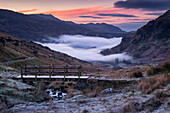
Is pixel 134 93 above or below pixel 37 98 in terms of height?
above

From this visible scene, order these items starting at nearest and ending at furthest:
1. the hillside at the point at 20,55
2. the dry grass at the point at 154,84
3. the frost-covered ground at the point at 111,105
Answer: the frost-covered ground at the point at 111,105
the dry grass at the point at 154,84
the hillside at the point at 20,55

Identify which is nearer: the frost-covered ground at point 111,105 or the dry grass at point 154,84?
the frost-covered ground at point 111,105

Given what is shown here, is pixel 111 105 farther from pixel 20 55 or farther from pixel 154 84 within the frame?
pixel 20 55

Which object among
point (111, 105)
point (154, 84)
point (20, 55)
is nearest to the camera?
point (111, 105)

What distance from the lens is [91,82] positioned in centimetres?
1888

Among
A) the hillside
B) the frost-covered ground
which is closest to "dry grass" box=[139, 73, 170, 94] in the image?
the frost-covered ground

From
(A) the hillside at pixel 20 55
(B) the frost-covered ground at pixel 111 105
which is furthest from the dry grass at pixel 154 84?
(A) the hillside at pixel 20 55

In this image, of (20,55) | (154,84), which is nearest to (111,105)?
(154,84)


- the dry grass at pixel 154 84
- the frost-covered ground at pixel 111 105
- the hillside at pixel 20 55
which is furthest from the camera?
the hillside at pixel 20 55

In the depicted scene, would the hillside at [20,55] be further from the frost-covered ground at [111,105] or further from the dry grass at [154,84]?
the dry grass at [154,84]

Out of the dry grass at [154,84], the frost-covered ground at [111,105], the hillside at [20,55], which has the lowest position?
the hillside at [20,55]

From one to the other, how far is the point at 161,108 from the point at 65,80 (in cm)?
1239

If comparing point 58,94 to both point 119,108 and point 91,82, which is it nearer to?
point 91,82

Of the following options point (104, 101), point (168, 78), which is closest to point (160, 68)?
point (168, 78)
